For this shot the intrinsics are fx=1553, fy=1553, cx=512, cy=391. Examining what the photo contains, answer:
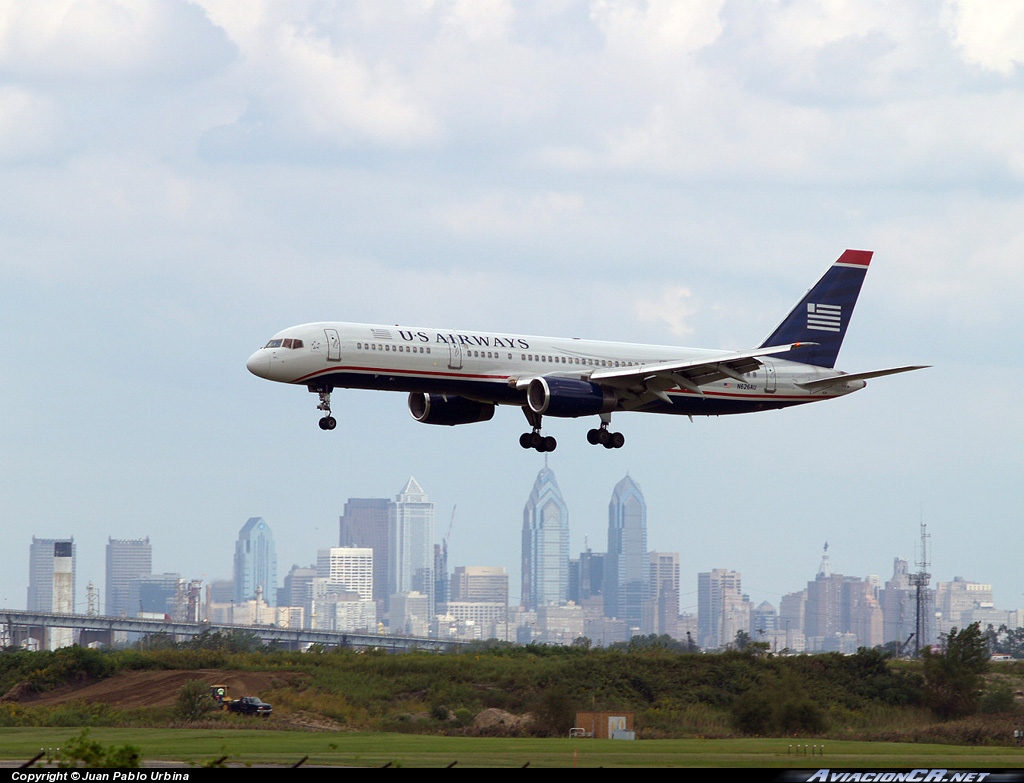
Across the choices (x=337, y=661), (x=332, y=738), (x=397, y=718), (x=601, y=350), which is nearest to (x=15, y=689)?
(x=337, y=661)

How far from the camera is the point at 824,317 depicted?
79.1 meters

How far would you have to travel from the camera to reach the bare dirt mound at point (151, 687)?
8062cm

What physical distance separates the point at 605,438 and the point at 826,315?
15.5 meters

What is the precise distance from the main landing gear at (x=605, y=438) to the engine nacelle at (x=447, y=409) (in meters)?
4.82

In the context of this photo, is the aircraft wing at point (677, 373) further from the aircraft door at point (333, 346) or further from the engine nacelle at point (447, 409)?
the aircraft door at point (333, 346)

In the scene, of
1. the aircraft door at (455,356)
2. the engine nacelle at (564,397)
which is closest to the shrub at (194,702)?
the aircraft door at (455,356)

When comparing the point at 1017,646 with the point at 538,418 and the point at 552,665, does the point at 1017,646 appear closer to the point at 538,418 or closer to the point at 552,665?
the point at 552,665

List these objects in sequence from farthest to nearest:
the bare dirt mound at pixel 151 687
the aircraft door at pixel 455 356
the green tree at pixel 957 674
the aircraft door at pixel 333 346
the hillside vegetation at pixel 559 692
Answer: the green tree at pixel 957 674 < the bare dirt mound at pixel 151 687 < the hillside vegetation at pixel 559 692 < the aircraft door at pixel 455 356 < the aircraft door at pixel 333 346

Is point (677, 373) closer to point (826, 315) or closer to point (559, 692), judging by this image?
point (826, 315)

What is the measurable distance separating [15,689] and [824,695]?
4412cm

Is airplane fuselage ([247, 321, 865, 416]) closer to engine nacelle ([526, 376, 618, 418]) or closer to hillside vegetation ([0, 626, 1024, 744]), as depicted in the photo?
engine nacelle ([526, 376, 618, 418])

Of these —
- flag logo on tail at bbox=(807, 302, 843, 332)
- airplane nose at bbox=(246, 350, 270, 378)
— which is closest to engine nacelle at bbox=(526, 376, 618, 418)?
airplane nose at bbox=(246, 350, 270, 378)

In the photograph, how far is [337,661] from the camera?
88875mm

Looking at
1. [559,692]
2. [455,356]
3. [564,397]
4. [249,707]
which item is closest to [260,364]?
[455,356]
